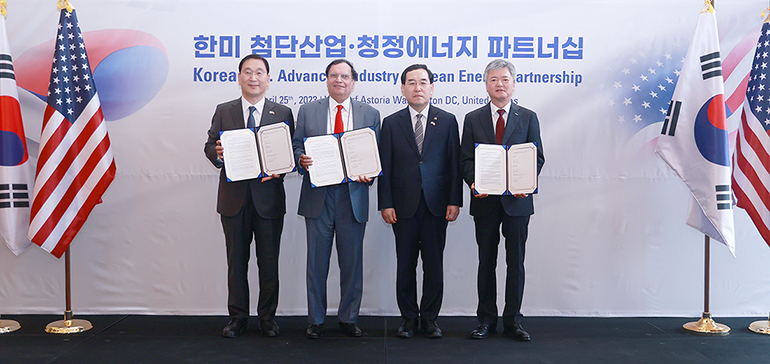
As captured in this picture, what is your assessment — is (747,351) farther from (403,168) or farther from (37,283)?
(37,283)

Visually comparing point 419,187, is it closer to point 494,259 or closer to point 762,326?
point 494,259

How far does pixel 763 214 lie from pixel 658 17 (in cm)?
166

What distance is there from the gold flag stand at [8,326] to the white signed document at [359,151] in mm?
2645

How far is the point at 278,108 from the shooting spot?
3.54 metres

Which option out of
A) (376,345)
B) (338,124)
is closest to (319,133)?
(338,124)

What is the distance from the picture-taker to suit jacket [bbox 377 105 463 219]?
11.2ft

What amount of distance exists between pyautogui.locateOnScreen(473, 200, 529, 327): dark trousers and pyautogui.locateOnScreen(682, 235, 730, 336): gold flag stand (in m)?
1.35

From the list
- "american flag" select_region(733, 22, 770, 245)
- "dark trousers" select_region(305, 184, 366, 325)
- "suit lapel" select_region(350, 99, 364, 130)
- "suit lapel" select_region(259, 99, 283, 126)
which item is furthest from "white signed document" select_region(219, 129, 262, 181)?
"american flag" select_region(733, 22, 770, 245)

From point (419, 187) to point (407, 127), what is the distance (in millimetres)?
404

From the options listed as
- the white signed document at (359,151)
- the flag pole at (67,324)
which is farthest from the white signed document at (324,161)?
the flag pole at (67,324)

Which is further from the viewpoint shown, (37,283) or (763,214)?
(37,283)

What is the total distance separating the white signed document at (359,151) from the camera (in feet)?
11.0

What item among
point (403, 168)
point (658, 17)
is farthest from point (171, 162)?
point (658, 17)

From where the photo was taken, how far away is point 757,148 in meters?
3.74
